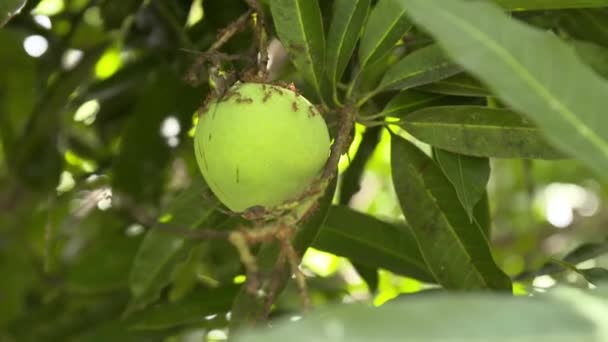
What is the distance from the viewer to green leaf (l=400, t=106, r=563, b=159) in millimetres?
1111

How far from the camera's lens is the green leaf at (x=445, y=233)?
4.03 ft

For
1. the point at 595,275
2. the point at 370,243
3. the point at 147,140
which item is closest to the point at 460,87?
the point at 595,275

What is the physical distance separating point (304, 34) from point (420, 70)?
142 millimetres

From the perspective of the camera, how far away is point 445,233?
4.04 ft

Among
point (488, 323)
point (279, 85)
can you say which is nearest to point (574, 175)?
point (279, 85)

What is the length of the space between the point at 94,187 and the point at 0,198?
44cm

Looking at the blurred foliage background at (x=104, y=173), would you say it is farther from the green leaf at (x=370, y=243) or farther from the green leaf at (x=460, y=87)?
the green leaf at (x=460, y=87)

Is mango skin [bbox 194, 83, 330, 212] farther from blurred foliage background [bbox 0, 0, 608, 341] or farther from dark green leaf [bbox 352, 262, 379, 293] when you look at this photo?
dark green leaf [bbox 352, 262, 379, 293]

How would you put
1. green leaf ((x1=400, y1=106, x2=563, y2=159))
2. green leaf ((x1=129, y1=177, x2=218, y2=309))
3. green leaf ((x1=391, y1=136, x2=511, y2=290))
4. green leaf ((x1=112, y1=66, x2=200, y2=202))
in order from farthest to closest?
green leaf ((x1=112, y1=66, x2=200, y2=202)) < green leaf ((x1=129, y1=177, x2=218, y2=309)) < green leaf ((x1=391, y1=136, x2=511, y2=290)) < green leaf ((x1=400, y1=106, x2=563, y2=159))

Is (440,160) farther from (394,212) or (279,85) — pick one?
(394,212)

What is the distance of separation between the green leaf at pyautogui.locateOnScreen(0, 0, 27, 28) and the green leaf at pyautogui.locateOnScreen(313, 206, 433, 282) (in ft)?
1.76

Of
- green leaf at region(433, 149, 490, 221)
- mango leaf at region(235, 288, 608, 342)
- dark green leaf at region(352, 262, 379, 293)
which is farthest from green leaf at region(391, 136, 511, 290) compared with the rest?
mango leaf at region(235, 288, 608, 342)

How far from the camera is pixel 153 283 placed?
134 centimetres

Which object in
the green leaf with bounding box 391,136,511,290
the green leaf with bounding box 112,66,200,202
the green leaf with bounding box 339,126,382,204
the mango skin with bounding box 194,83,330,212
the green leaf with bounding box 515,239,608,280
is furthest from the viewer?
the green leaf with bounding box 112,66,200,202
